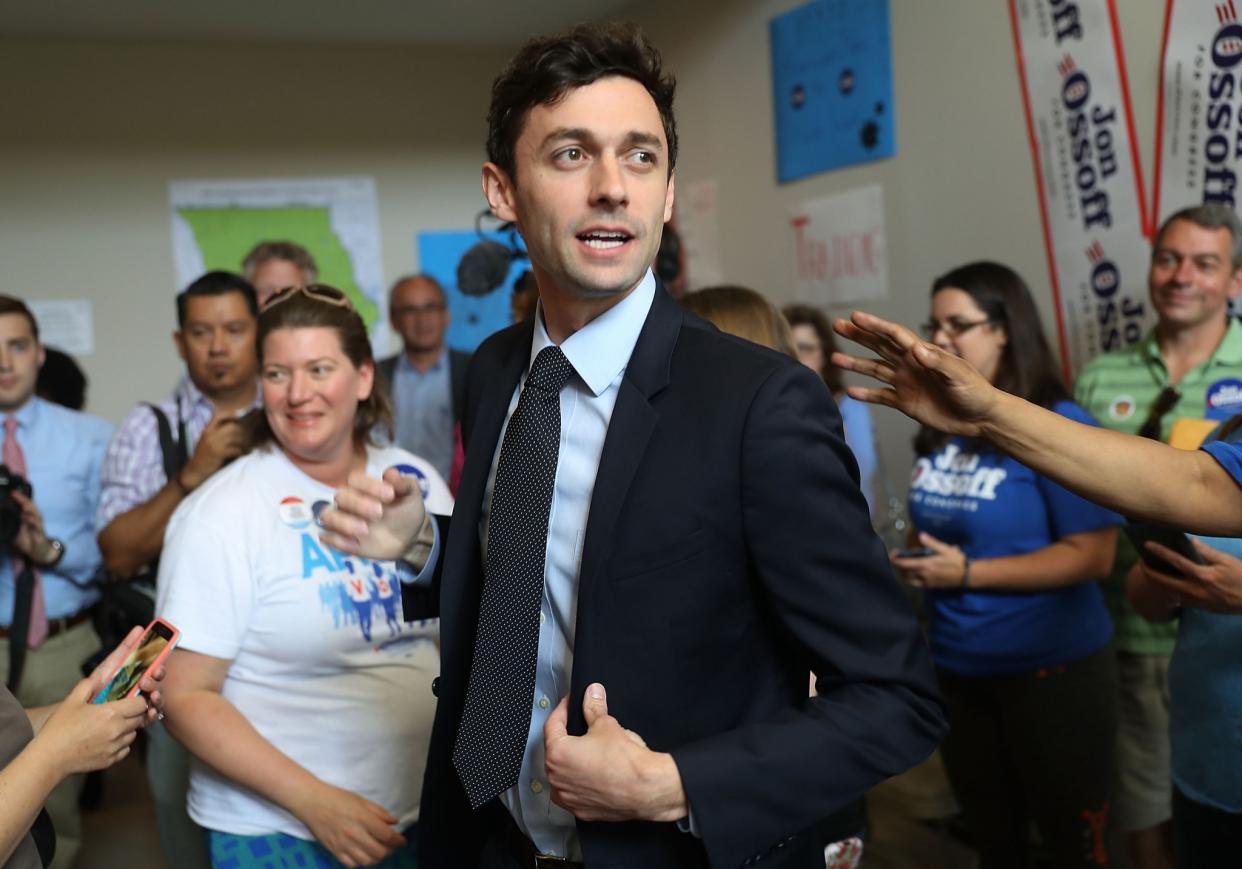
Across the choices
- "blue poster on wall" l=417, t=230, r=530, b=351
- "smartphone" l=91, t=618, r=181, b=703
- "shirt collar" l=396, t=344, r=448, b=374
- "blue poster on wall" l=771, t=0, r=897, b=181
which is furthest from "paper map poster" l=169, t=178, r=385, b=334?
"smartphone" l=91, t=618, r=181, b=703

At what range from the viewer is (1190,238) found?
93.7 inches

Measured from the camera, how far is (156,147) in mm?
5199

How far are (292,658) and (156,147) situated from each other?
4405 mm

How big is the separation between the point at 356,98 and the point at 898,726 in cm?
535

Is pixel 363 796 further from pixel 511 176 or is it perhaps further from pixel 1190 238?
pixel 1190 238

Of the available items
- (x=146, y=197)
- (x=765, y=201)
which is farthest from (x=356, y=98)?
(x=765, y=201)

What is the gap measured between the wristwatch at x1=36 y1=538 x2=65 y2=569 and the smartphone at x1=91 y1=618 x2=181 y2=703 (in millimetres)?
1489

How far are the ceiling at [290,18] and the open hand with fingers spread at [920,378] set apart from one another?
4.13m

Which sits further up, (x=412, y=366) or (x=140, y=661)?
(x=412, y=366)

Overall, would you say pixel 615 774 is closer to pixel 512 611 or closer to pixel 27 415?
pixel 512 611

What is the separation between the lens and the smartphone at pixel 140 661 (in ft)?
4.49

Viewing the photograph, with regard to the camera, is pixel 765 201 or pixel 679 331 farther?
pixel 765 201

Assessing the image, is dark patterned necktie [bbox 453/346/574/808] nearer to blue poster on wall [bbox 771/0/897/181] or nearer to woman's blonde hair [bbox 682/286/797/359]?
woman's blonde hair [bbox 682/286/797/359]

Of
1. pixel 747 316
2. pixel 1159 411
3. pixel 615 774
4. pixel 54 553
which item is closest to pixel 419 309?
pixel 54 553
